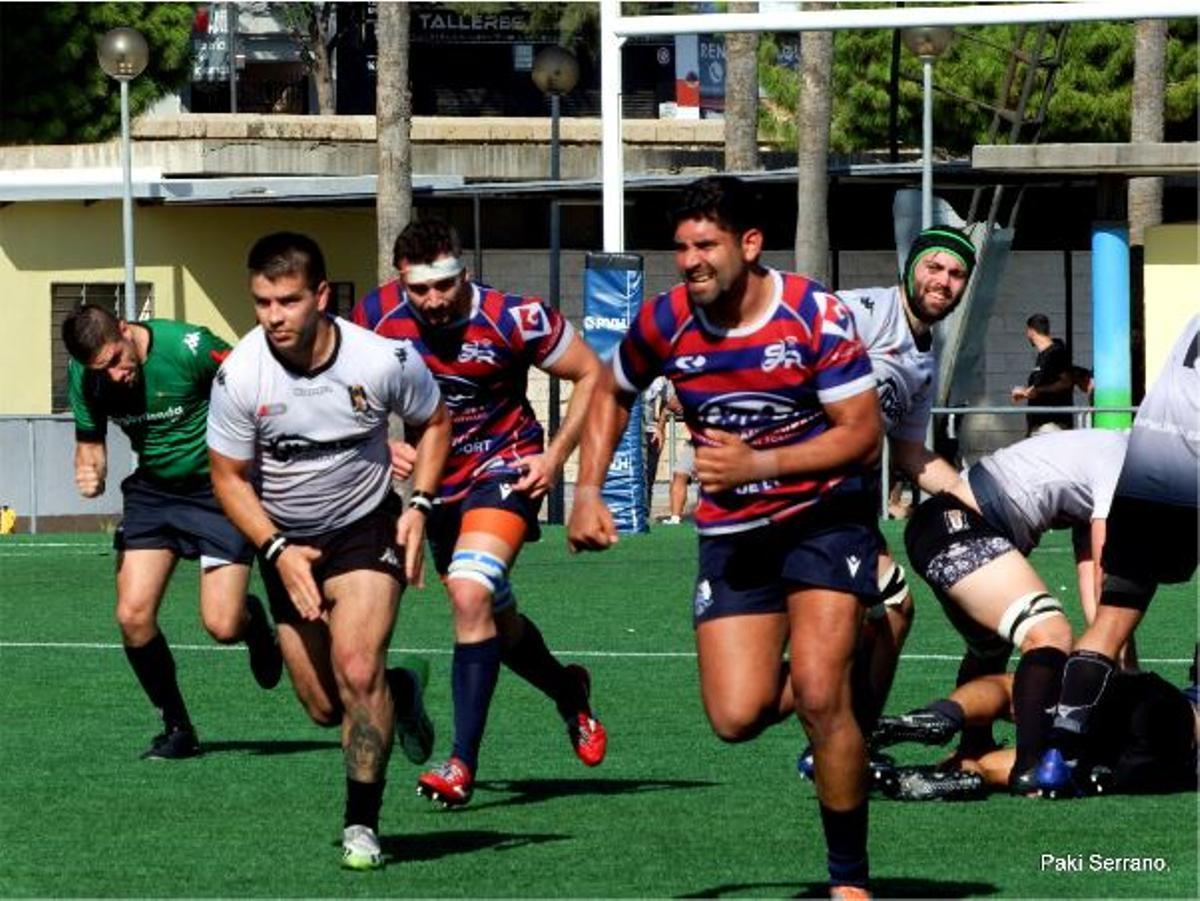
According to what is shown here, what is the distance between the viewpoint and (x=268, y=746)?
497 inches

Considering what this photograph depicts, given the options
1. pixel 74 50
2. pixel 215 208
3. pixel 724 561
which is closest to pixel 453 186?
pixel 215 208

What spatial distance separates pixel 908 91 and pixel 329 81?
24186 mm

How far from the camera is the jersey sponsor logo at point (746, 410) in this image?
8.77 m

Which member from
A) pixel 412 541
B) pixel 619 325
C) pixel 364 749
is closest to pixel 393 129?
pixel 619 325

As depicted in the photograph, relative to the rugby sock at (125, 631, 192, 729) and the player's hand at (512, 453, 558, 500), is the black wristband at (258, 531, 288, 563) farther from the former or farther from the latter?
the rugby sock at (125, 631, 192, 729)

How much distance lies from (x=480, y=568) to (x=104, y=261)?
27111mm

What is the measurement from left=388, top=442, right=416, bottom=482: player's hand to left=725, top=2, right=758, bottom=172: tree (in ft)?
75.5

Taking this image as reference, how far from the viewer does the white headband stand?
1095cm

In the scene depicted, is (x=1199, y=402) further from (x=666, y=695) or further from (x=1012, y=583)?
(x=666, y=695)

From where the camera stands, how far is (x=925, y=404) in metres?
11.1

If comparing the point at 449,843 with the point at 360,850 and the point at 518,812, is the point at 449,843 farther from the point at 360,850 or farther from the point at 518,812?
the point at 518,812

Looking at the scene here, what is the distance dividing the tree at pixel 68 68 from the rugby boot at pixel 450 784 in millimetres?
35559

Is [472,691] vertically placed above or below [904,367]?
below

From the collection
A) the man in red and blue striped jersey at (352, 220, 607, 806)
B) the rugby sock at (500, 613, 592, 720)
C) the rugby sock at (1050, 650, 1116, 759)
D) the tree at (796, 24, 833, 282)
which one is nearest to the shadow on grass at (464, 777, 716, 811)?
the man in red and blue striped jersey at (352, 220, 607, 806)
